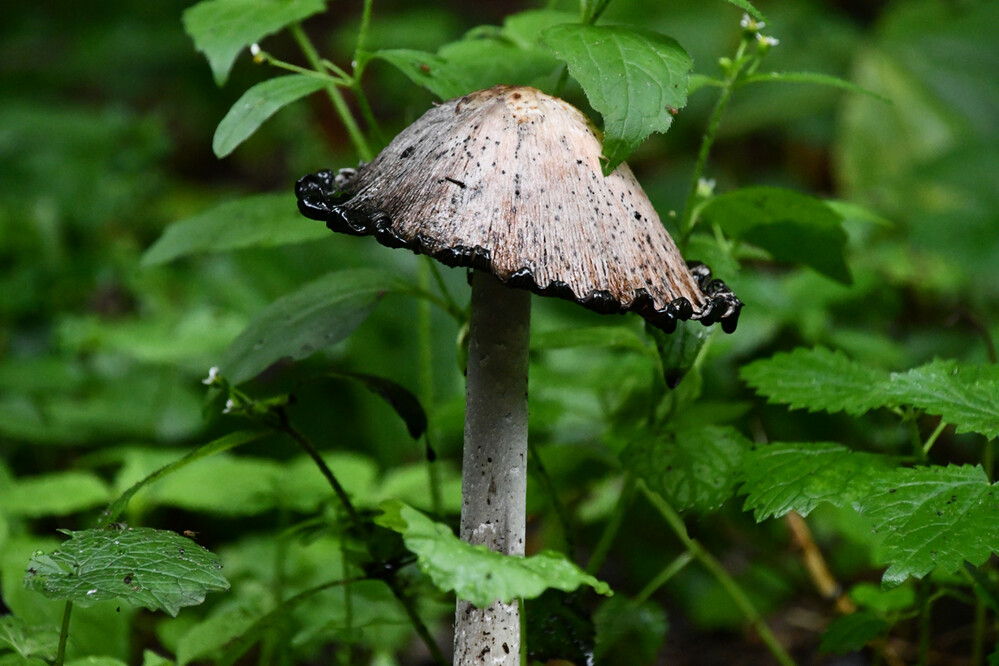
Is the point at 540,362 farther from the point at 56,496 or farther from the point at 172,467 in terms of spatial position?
the point at 172,467

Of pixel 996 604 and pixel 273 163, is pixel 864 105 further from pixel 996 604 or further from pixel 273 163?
pixel 273 163

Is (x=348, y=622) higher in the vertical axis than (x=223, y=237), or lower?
lower

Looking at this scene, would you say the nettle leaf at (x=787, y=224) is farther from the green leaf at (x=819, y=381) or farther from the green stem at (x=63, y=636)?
the green stem at (x=63, y=636)

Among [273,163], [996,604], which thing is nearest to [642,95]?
[996,604]

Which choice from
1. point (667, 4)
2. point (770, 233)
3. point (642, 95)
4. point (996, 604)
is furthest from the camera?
point (667, 4)

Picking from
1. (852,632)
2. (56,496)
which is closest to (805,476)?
(852,632)

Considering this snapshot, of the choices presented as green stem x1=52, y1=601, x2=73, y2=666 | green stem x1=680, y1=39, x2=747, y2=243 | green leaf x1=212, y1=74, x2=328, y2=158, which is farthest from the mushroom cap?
green stem x1=52, y1=601, x2=73, y2=666
